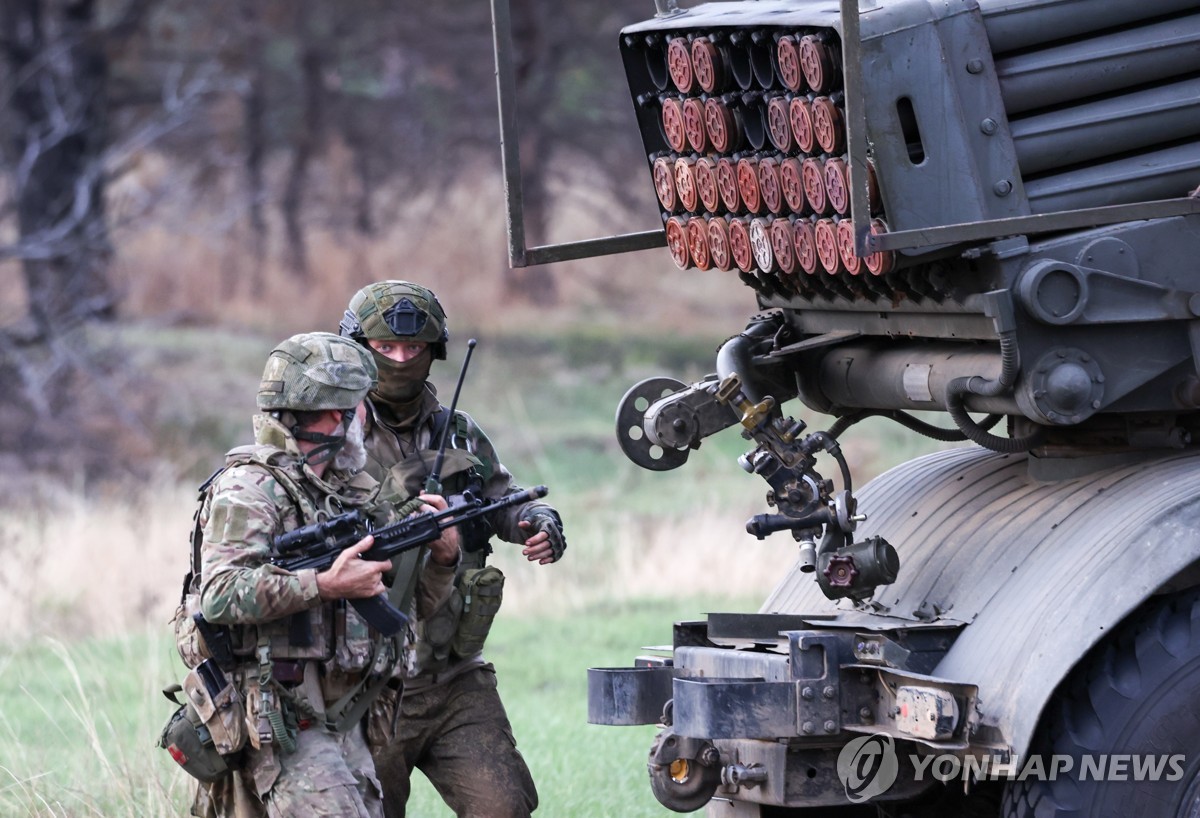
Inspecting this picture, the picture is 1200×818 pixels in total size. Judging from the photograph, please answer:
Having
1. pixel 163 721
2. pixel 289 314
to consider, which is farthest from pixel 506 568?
pixel 289 314

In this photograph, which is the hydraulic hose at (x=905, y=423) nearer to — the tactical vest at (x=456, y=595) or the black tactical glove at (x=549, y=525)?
the black tactical glove at (x=549, y=525)

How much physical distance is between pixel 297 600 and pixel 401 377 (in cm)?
137

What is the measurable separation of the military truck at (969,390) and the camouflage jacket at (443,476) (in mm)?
550

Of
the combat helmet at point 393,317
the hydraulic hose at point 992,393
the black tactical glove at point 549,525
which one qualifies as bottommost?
the black tactical glove at point 549,525

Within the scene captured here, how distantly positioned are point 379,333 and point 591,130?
66.3ft

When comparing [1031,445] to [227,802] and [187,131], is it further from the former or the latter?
[187,131]

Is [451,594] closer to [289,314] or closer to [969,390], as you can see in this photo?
[969,390]

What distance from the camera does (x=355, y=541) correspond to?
17.4ft

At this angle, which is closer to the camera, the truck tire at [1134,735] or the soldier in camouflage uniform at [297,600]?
the truck tire at [1134,735]

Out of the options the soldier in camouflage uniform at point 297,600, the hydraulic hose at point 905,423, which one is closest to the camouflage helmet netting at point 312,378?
the soldier in camouflage uniform at point 297,600

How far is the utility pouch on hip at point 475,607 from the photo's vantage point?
20.2 ft

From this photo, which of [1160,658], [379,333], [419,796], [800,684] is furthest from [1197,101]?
[419,796]

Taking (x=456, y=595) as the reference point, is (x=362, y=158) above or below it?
above

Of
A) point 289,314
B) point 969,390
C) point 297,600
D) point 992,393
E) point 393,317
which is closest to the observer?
point 297,600
